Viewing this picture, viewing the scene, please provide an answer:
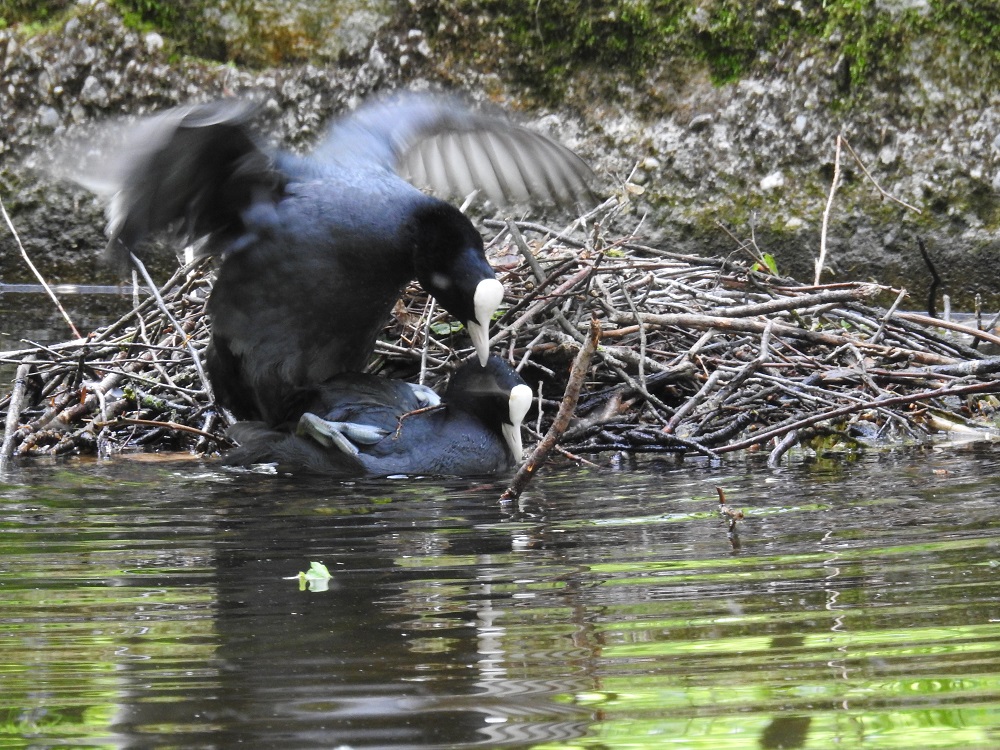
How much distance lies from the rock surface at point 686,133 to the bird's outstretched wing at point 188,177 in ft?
9.38

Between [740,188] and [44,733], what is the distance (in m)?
6.24

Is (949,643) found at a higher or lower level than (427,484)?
lower

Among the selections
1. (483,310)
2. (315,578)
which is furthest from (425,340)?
(315,578)

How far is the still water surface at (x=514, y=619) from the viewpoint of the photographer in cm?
137

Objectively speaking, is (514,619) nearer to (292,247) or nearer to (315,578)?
(315,578)

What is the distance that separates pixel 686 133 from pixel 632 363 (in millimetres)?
3246

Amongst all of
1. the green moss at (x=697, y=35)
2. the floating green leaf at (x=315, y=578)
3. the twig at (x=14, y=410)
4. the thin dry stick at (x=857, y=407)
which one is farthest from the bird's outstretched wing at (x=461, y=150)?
the green moss at (x=697, y=35)

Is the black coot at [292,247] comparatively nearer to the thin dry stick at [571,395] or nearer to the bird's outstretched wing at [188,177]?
the bird's outstretched wing at [188,177]

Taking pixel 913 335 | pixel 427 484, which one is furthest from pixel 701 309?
pixel 427 484

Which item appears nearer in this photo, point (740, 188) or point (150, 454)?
point (150, 454)

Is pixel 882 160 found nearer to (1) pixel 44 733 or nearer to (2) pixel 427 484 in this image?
(2) pixel 427 484

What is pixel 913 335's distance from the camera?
475cm

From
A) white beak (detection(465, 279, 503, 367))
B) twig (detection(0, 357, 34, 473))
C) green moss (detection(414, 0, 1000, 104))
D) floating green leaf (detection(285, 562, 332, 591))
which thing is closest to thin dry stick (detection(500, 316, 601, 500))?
floating green leaf (detection(285, 562, 332, 591))

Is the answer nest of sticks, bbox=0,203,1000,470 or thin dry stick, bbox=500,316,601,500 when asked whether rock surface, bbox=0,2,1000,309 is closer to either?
nest of sticks, bbox=0,203,1000,470
